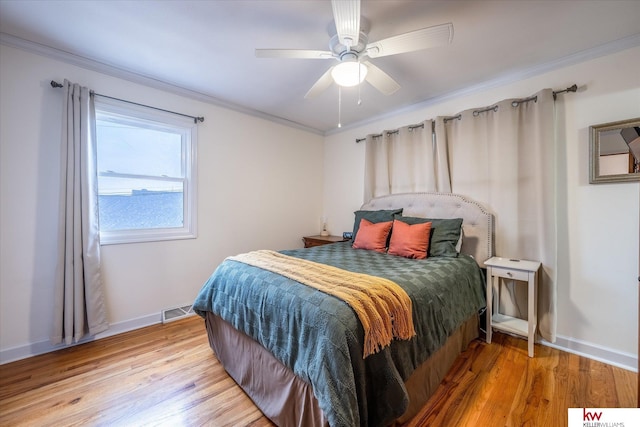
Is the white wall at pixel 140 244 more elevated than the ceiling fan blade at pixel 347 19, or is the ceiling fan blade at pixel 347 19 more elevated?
the ceiling fan blade at pixel 347 19

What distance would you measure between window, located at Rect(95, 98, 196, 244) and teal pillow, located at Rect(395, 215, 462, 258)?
2.58 meters

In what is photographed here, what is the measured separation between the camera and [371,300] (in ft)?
4.03

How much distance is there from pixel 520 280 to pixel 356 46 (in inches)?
90.0

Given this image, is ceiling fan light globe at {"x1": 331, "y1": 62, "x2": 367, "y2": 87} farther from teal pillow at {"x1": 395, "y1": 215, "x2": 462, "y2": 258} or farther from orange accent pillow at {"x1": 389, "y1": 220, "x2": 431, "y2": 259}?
teal pillow at {"x1": 395, "y1": 215, "x2": 462, "y2": 258}

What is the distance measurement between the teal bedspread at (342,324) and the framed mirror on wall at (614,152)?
127cm

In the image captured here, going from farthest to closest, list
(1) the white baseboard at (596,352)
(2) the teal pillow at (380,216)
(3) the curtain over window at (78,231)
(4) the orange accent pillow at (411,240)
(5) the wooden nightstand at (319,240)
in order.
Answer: (5) the wooden nightstand at (319,240), (2) the teal pillow at (380,216), (4) the orange accent pillow at (411,240), (3) the curtain over window at (78,231), (1) the white baseboard at (596,352)

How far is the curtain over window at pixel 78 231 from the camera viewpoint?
2.07 m

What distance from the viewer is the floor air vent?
266 centimetres

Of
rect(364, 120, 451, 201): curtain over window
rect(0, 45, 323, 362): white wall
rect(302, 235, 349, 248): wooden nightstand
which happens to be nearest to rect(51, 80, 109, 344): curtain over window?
rect(0, 45, 323, 362): white wall

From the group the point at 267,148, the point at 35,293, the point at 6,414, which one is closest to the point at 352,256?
the point at 267,148

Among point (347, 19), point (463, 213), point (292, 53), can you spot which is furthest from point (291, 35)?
point (463, 213)

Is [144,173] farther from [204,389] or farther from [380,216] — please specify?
[380,216]

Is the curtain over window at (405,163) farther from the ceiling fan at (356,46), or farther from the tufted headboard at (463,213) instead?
the ceiling fan at (356,46)

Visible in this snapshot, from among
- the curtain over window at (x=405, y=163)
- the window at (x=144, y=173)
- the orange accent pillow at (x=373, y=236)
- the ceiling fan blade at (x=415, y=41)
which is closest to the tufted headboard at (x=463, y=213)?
the curtain over window at (x=405, y=163)
